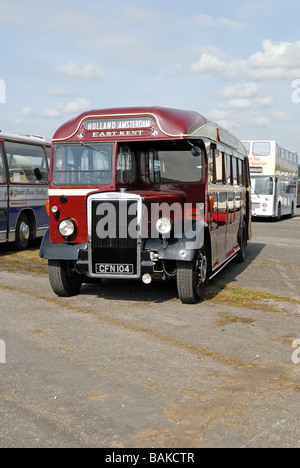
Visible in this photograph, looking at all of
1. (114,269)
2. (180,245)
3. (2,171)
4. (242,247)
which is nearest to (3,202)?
(2,171)

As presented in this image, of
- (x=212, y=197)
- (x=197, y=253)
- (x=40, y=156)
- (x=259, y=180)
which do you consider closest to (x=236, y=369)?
(x=197, y=253)

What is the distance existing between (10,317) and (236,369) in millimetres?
3402

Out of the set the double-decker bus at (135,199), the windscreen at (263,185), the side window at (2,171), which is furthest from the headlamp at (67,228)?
the windscreen at (263,185)

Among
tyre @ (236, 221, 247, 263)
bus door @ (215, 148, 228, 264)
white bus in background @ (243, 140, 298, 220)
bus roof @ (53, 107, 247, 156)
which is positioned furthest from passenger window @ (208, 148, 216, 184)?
white bus in background @ (243, 140, 298, 220)

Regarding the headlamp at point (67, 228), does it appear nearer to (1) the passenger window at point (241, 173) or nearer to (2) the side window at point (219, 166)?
(2) the side window at point (219, 166)

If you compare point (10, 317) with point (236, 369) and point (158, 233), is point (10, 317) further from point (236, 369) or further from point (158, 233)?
point (236, 369)

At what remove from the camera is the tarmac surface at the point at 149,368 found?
4.05 metres

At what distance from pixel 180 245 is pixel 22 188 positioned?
831 cm

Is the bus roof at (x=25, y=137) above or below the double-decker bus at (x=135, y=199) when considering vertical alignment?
above

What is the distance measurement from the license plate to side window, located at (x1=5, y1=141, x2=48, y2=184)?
6.91 meters

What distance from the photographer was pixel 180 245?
802 cm

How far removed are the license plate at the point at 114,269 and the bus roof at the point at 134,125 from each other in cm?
188

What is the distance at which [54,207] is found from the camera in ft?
28.4

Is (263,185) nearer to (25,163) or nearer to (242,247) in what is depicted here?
(242,247)
